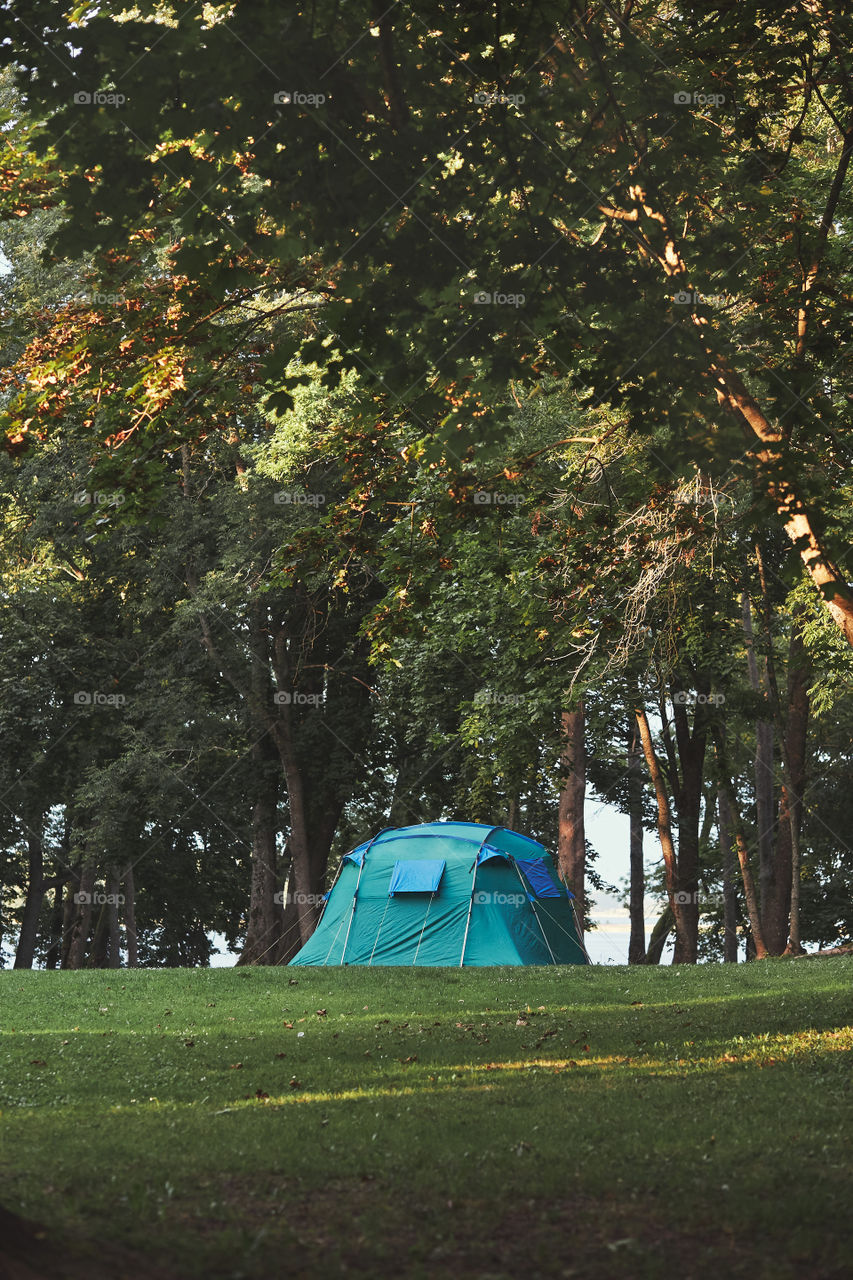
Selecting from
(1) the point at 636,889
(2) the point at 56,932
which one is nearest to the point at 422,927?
(1) the point at 636,889

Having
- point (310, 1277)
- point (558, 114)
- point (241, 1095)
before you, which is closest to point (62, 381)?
point (558, 114)

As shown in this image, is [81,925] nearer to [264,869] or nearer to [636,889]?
[264,869]

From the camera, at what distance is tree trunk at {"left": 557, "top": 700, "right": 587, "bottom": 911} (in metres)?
23.0

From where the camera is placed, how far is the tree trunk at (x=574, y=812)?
75.5 feet

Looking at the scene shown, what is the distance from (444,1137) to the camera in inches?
256

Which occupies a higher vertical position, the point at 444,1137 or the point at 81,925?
the point at 444,1137

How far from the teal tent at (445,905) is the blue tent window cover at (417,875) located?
17mm

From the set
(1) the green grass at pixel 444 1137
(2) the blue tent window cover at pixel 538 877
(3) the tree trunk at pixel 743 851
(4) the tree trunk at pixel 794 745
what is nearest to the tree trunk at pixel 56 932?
(2) the blue tent window cover at pixel 538 877

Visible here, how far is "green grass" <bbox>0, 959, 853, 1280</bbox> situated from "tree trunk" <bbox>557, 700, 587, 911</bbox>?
9.89 m

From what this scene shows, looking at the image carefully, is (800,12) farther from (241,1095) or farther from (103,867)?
(103,867)

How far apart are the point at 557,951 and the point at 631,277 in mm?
14117

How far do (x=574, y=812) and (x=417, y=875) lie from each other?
4724mm

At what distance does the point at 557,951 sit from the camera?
20.6m

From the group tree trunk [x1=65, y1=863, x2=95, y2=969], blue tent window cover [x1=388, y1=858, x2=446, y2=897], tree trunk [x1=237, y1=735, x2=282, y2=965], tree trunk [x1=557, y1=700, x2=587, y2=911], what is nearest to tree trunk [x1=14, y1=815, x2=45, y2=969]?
tree trunk [x1=65, y1=863, x2=95, y2=969]
